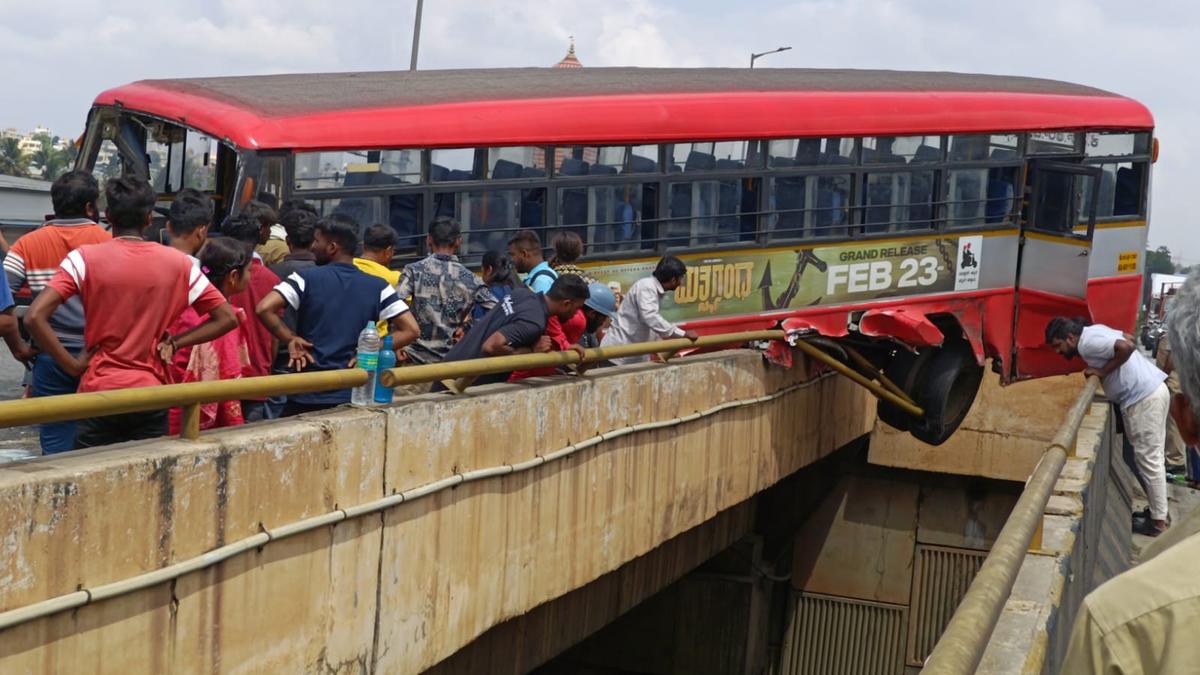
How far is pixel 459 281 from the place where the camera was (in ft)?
27.3

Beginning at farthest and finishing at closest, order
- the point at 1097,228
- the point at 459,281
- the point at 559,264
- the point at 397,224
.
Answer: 1. the point at 1097,228
2. the point at 397,224
3. the point at 559,264
4. the point at 459,281

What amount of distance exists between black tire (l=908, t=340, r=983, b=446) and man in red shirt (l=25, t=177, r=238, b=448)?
29.7ft

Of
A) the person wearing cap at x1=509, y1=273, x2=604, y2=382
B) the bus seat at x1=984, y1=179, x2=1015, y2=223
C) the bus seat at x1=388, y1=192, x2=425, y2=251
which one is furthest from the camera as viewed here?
the bus seat at x1=984, y1=179, x2=1015, y2=223

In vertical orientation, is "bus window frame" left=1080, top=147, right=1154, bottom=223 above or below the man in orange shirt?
above

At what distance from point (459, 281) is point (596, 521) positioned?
59.8 inches

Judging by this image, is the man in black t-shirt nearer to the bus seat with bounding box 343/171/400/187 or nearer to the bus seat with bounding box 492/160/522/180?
the bus seat with bounding box 343/171/400/187

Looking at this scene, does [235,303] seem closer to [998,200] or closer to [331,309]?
[331,309]

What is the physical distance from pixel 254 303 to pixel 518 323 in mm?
1295

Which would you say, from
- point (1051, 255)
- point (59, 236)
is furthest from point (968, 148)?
point (59, 236)

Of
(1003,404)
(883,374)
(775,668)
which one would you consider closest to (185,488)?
(883,374)

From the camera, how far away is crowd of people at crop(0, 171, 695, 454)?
546 cm

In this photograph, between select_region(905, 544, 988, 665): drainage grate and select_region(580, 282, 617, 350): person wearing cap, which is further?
select_region(905, 544, 988, 665): drainage grate

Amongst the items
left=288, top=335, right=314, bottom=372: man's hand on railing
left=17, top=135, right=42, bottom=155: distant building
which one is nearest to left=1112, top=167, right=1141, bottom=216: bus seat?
left=288, top=335, right=314, bottom=372: man's hand on railing

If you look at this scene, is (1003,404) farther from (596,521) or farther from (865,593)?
(596,521)
